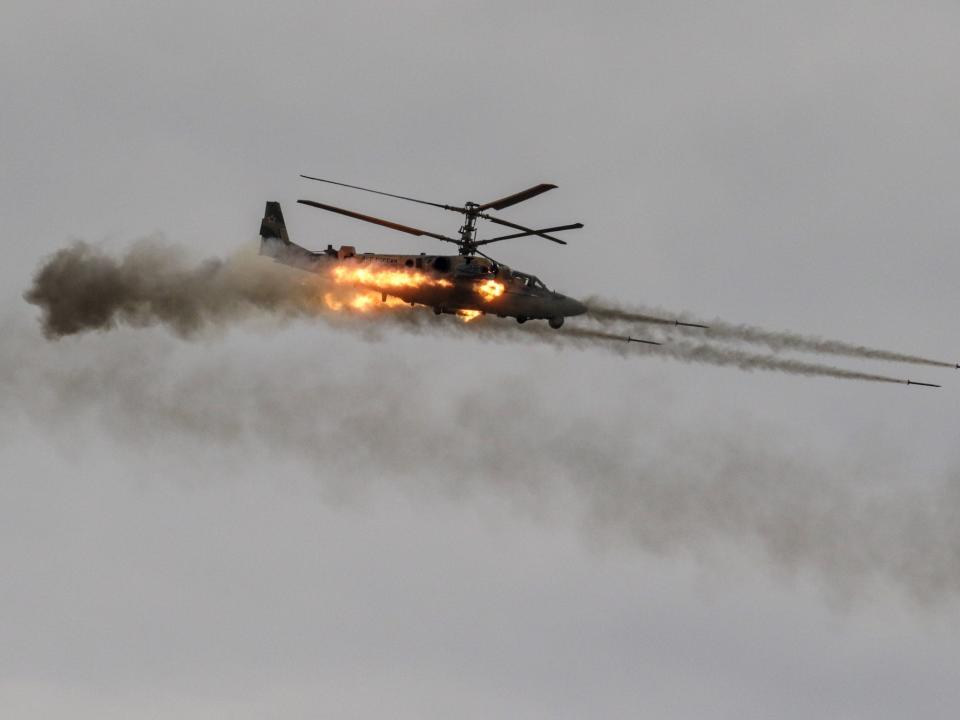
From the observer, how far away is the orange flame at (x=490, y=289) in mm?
83875

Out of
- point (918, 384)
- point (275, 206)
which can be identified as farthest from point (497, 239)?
point (918, 384)

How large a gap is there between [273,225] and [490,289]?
35.1ft

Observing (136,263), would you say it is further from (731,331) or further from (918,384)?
(918,384)

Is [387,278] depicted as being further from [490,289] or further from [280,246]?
[280,246]

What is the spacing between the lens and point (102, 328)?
303 ft

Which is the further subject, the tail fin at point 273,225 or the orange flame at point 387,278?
the tail fin at point 273,225

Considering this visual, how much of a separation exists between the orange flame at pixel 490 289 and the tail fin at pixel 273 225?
9.28 m

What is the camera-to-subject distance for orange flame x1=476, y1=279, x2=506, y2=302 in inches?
3302

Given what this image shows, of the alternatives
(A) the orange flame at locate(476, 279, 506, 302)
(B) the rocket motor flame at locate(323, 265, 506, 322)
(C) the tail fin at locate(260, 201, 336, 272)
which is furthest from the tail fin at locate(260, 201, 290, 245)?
(A) the orange flame at locate(476, 279, 506, 302)

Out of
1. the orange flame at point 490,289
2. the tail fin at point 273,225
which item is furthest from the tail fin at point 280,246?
the orange flame at point 490,289

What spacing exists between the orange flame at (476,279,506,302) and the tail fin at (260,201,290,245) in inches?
365

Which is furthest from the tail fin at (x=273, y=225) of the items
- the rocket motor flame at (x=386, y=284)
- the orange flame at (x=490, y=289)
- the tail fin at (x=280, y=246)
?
the orange flame at (x=490, y=289)

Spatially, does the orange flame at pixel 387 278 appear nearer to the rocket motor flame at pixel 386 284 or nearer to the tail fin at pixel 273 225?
the rocket motor flame at pixel 386 284

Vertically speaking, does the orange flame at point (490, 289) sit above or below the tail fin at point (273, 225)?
below
